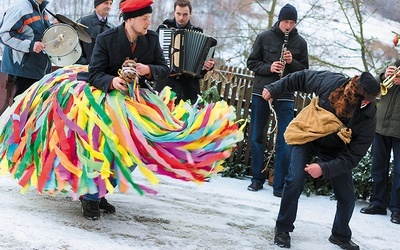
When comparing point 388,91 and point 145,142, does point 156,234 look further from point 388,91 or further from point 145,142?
point 388,91

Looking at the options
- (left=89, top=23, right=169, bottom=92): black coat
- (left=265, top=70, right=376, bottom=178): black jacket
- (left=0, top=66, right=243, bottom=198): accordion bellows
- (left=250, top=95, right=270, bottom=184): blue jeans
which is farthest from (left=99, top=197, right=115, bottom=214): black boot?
(left=250, top=95, right=270, bottom=184): blue jeans

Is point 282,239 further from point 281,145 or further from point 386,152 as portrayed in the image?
point 386,152

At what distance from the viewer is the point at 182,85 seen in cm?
771

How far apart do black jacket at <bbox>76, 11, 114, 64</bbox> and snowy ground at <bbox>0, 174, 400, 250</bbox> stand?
152 cm

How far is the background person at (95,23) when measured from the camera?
22.8 feet

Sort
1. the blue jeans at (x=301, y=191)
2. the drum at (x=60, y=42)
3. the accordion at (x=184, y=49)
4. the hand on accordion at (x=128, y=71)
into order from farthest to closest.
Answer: the accordion at (x=184, y=49) < the drum at (x=60, y=42) < the blue jeans at (x=301, y=191) < the hand on accordion at (x=128, y=71)

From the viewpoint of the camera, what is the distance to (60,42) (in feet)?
22.1

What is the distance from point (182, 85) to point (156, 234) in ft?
9.09

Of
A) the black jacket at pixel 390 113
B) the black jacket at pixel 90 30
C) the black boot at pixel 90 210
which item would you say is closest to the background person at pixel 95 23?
the black jacket at pixel 90 30

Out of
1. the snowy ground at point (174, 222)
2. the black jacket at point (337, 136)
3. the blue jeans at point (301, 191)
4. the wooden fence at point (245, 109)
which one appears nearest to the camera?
the snowy ground at point (174, 222)

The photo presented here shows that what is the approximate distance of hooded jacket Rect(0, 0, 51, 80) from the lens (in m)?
6.77

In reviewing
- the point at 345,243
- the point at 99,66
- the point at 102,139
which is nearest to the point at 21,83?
the point at 99,66

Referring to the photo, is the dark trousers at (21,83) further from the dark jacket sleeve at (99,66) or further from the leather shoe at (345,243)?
the leather shoe at (345,243)

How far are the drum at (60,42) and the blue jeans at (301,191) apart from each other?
101 inches
